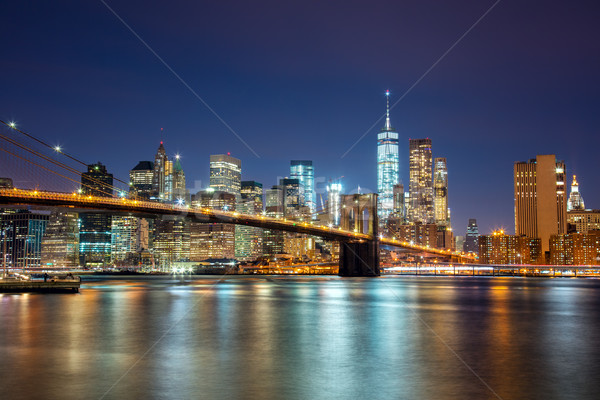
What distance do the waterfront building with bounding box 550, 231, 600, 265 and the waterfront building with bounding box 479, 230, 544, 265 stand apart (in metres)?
10.4

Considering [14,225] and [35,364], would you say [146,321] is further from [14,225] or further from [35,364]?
[14,225]

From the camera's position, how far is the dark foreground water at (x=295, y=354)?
12414 mm

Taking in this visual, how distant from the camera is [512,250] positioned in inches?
7623

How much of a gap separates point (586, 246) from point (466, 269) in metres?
32.9

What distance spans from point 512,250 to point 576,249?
2941cm

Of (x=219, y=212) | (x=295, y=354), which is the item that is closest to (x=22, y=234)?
(x=219, y=212)

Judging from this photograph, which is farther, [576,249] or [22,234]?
[22,234]

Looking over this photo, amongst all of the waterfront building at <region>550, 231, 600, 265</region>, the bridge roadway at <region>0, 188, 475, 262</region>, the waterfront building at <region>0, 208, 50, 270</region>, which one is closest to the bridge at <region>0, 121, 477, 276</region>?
the bridge roadway at <region>0, 188, 475, 262</region>

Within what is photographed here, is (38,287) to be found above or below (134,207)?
below

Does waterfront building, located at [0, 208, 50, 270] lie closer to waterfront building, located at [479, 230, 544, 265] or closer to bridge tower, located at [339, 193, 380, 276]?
bridge tower, located at [339, 193, 380, 276]

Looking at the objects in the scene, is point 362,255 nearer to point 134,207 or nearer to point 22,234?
point 134,207

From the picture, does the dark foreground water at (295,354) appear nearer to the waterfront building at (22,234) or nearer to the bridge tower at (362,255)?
the bridge tower at (362,255)

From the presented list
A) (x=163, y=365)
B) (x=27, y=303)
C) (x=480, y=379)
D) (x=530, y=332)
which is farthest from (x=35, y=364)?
(x=27, y=303)

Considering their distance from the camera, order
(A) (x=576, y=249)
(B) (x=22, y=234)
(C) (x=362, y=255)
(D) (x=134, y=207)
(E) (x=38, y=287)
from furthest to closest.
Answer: (B) (x=22, y=234) → (A) (x=576, y=249) → (C) (x=362, y=255) → (D) (x=134, y=207) → (E) (x=38, y=287)
